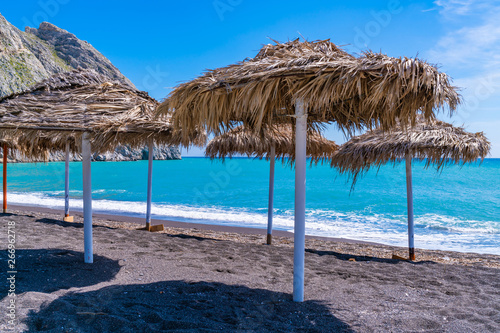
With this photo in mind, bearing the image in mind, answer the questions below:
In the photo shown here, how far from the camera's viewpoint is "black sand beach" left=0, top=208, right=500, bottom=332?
228cm

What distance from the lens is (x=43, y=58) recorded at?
58.2 meters

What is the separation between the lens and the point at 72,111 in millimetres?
3428

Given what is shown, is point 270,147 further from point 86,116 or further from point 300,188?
point 300,188

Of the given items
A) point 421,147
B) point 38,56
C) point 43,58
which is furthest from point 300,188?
point 38,56

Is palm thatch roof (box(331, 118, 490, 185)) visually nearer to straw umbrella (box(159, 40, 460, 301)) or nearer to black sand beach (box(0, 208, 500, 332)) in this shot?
black sand beach (box(0, 208, 500, 332))

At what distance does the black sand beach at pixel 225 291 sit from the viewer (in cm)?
228

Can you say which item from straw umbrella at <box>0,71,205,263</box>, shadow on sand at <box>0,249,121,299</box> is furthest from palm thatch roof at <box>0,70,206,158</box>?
shadow on sand at <box>0,249,121,299</box>

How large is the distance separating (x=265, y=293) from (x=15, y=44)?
203 ft

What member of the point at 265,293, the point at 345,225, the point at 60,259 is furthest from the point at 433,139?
the point at 345,225

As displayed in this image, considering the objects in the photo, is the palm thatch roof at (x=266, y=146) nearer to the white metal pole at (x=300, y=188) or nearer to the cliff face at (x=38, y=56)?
the white metal pole at (x=300, y=188)

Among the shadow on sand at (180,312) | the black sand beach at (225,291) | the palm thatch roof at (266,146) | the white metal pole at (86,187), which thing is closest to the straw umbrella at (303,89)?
the shadow on sand at (180,312)

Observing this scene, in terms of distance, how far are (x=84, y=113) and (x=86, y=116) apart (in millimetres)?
70

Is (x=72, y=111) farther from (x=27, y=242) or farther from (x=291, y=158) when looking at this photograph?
(x=291, y=158)

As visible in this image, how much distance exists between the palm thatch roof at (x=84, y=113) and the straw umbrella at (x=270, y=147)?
2.24m
